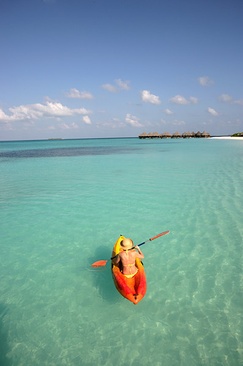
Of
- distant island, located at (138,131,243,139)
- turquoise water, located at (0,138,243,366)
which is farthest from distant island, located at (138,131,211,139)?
turquoise water, located at (0,138,243,366)

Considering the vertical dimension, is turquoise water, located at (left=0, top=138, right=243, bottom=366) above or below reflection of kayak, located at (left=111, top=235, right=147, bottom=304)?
below

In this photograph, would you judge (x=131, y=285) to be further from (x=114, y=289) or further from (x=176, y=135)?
(x=176, y=135)

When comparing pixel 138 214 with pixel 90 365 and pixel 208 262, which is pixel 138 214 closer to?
pixel 208 262

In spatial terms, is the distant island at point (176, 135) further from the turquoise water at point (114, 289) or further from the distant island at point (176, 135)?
the turquoise water at point (114, 289)

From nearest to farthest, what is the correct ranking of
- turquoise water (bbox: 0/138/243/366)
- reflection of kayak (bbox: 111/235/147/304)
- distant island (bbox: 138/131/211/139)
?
turquoise water (bbox: 0/138/243/366) → reflection of kayak (bbox: 111/235/147/304) → distant island (bbox: 138/131/211/139)

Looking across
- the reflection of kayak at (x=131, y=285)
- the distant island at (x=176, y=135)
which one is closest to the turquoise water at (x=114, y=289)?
the reflection of kayak at (x=131, y=285)

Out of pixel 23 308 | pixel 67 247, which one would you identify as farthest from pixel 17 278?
pixel 67 247

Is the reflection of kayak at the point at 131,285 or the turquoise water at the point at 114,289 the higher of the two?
the reflection of kayak at the point at 131,285

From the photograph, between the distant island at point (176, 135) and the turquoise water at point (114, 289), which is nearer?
the turquoise water at point (114, 289)

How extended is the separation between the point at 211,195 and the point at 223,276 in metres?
9.03

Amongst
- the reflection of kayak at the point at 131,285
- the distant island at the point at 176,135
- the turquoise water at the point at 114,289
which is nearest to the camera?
the turquoise water at the point at 114,289

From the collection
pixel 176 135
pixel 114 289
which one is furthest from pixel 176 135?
pixel 114 289

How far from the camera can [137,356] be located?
5.11 metres

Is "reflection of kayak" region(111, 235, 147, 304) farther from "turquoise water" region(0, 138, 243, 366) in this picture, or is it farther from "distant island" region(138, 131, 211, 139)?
"distant island" region(138, 131, 211, 139)
